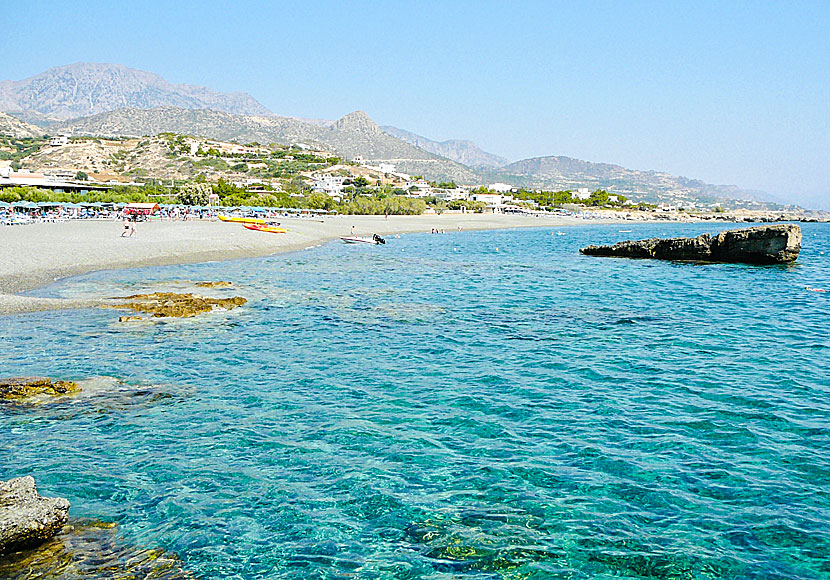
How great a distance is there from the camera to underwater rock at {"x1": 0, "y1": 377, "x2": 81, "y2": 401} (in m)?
11.7

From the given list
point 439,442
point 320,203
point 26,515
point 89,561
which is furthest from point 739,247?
point 320,203

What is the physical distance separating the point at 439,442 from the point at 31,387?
26.8 feet

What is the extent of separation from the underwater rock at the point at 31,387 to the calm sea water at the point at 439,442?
1.75 ft

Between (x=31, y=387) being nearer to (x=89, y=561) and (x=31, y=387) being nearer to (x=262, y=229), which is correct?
(x=89, y=561)

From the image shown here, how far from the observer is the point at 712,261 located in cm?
4662

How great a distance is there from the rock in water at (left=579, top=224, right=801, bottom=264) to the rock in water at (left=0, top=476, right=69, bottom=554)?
156ft

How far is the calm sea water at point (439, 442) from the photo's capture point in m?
7.03

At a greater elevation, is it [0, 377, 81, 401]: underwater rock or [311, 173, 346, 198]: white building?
[311, 173, 346, 198]: white building

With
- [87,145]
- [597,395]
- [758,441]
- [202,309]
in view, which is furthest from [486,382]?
[87,145]

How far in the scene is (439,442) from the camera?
1020 centimetres

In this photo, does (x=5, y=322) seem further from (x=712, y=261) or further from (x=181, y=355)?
(x=712, y=261)

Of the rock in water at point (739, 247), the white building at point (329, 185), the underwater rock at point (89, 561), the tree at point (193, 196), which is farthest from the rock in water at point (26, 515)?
the white building at point (329, 185)

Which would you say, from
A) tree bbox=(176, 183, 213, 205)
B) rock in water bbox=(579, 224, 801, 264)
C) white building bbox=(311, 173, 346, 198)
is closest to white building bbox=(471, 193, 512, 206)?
white building bbox=(311, 173, 346, 198)

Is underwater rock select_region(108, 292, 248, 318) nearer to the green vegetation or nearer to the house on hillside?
the green vegetation
